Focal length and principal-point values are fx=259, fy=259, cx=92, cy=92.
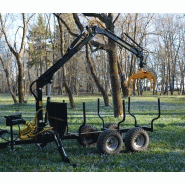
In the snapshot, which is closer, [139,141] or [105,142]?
[105,142]

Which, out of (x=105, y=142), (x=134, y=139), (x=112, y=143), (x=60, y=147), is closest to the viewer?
(x=60, y=147)

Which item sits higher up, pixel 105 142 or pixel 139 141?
pixel 105 142

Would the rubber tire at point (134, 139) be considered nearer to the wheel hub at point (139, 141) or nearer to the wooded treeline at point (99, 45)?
the wheel hub at point (139, 141)

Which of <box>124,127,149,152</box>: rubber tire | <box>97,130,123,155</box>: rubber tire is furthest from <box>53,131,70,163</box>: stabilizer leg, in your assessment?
<box>124,127,149,152</box>: rubber tire

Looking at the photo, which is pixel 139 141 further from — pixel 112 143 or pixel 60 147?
pixel 60 147

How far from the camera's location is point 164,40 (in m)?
40.8

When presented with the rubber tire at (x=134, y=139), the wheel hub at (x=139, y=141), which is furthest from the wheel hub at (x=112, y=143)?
the wheel hub at (x=139, y=141)

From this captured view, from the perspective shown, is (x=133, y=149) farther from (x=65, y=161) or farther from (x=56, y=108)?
(x=56, y=108)

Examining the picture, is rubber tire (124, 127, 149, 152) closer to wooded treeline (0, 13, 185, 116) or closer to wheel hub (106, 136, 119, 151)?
wheel hub (106, 136, 119, 151)

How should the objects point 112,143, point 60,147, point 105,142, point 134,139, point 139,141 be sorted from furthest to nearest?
point 139,141 < point 134,139 < point 112,143 < point 105,142 < point 60,147

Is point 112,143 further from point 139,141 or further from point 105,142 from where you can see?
point 139,141

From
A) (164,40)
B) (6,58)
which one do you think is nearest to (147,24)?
(164,40)

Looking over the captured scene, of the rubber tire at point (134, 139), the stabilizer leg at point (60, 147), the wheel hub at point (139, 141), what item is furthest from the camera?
the wheel hub at point (139, 141)

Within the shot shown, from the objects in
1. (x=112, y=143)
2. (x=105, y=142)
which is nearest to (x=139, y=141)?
(x=112, y=143)
